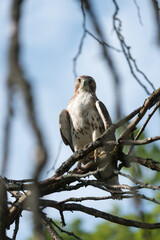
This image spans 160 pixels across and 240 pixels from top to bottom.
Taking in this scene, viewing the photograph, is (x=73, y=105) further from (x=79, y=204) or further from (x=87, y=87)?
(x=79, y=204)

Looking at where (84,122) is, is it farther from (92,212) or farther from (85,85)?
(92,212)

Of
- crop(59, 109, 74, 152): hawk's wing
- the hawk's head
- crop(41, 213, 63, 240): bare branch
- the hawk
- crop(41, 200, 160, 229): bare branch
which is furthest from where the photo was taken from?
the hawk's head

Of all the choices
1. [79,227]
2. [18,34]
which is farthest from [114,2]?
[79,227]

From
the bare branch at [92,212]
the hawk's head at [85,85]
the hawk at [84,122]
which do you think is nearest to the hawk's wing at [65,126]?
the hawk at [84,122]

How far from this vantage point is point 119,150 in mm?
3766

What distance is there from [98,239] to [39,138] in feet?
27.8

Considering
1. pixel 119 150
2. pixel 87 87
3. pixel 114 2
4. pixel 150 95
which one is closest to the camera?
pixel 114 2

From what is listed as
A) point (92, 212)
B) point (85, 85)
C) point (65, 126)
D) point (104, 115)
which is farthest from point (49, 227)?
point (85, 85)

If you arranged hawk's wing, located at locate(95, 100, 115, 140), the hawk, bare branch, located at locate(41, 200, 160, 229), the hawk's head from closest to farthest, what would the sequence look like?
bare branch, located at locate(41, 200, 160, 229) → hawk's wing, located at locate(95, 100, 115, 140) → the hawk → the hawk's head

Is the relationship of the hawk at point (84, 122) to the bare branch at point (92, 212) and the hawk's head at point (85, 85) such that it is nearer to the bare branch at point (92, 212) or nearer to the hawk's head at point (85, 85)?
the hawk's head at point (85, 85)

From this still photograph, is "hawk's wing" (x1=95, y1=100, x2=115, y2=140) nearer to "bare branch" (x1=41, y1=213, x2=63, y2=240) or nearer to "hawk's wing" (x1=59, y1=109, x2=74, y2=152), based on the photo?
"hawk's wing" (x1=59, y1=109, x2=74, y2=152)

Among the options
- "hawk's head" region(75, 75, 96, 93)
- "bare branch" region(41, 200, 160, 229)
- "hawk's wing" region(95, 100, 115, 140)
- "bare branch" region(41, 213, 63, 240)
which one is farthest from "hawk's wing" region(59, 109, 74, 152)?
"bare branch" region(41, 213, 63, 240)

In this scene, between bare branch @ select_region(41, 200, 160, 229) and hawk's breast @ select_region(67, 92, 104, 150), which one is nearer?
bare branch @ select_region(41, 200, 160, 229)

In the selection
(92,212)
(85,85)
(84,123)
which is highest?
(85,85)
